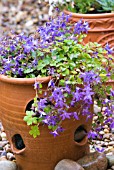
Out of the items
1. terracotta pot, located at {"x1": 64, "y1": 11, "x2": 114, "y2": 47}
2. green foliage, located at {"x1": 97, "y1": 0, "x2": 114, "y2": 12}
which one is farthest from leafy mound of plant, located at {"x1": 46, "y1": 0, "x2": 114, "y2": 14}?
terracotta pot, located at {"x1": 64, "y1": 11, "x2": 114, "y2": 47}

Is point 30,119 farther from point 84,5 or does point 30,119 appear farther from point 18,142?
point 84,5

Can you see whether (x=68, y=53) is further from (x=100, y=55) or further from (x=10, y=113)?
(x=10, y=113)

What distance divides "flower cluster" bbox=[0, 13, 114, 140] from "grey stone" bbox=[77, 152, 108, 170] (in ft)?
0.69

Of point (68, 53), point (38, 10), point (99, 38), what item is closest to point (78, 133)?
point (68, 53)

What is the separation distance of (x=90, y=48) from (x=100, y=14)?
97 cm

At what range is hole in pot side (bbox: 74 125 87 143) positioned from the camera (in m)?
2.52

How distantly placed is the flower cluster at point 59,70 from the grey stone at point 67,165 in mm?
174

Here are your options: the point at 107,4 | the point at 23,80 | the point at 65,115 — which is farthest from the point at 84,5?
the point at 65,115

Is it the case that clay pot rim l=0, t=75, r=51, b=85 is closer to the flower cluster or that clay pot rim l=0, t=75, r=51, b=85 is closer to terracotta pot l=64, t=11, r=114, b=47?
the flower cluster

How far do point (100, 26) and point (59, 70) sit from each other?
1.20 metres

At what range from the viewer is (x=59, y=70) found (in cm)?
226

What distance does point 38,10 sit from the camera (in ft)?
19.9

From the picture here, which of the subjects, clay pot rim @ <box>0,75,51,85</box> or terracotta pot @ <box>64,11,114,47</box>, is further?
terracotta pot @ <box>64,11,114,47</box>

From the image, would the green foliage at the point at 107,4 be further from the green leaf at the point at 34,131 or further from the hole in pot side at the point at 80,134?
the green leaf at the point at 34,131
